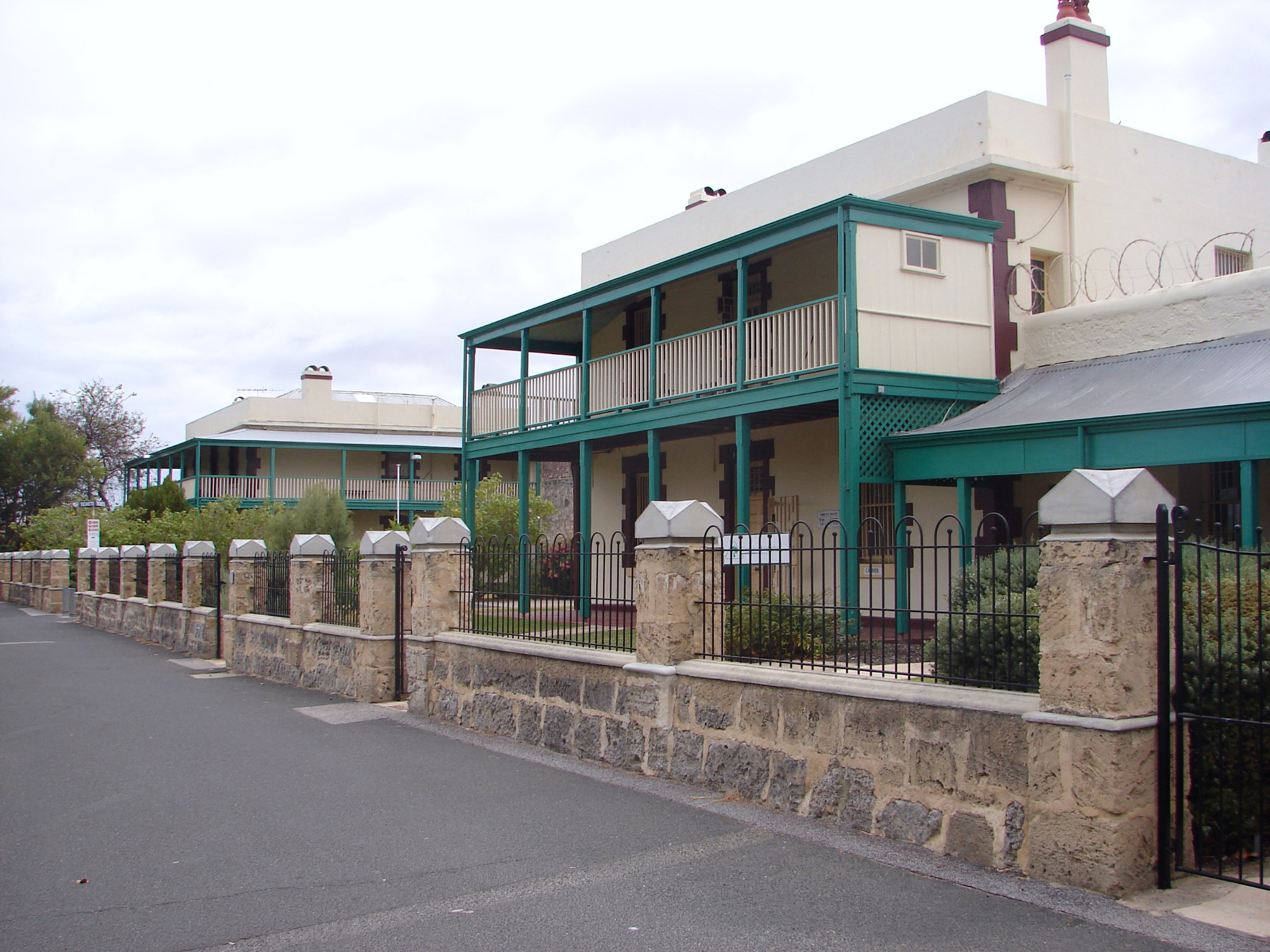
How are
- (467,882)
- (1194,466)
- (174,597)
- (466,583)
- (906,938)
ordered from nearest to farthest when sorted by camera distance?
(906,938) < (467,882) < (466,583) < (1194,466) < (174,597)

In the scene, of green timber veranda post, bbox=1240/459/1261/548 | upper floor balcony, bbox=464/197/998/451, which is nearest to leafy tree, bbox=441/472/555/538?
upper floor balcony, bbox=464/197/998/451

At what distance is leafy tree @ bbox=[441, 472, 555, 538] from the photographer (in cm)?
2434

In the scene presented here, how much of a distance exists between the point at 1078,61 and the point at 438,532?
11.6 metres

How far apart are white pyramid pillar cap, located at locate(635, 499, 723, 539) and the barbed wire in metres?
8.47

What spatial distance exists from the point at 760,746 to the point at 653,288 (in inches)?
417

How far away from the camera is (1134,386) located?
12016mm

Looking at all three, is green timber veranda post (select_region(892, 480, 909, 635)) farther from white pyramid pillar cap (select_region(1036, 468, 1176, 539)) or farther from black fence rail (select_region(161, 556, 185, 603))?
black fence rail (select_region(161, 556, 185, 603))

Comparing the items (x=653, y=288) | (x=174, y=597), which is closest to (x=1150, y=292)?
(x=653, y=288)

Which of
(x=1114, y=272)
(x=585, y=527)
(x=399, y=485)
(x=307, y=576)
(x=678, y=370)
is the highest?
(x=1114, y=272)

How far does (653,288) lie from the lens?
53.9 ft

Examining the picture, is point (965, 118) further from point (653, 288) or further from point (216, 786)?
point (216, 786)

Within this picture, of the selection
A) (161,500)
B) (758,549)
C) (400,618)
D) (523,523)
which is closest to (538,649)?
(758,549)

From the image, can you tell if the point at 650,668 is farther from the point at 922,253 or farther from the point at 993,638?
the point at 922,253

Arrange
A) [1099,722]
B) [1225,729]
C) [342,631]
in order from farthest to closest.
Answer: [342,631] → [1225,729] → [1099,722]
